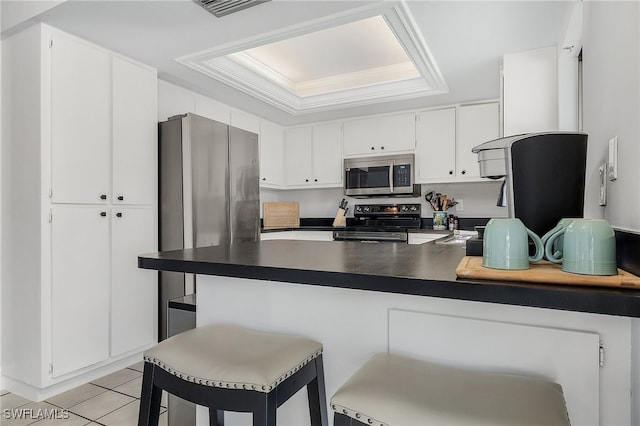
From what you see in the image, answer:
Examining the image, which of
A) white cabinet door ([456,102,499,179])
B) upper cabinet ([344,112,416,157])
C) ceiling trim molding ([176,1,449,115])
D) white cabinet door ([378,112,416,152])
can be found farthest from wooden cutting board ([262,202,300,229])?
white cabinet door ([456,102,499,179])

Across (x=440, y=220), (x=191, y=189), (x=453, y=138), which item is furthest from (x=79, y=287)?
(x=453, y=138)

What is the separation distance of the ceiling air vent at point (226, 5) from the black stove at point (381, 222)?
93.6 inches

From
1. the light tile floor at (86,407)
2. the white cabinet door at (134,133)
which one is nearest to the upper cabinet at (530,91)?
the white cabinet door at (134,133)

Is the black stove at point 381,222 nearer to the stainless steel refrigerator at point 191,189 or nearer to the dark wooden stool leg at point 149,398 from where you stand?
the stainless steel refrigerator at point 191,189

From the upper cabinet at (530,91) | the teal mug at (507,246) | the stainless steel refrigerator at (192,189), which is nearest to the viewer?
the teal mug at (507,246)

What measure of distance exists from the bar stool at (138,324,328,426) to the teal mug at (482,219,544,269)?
0.57 m

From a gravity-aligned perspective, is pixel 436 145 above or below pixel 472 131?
below

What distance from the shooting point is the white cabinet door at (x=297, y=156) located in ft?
14.7

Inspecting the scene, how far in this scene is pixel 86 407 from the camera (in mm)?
2037

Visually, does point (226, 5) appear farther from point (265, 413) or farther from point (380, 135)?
point (380, 135)

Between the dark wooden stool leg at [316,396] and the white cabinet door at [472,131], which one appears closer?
the dark wooden stool leg at [316,396]

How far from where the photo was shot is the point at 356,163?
13.6 ft

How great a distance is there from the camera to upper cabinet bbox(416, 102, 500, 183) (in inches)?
141

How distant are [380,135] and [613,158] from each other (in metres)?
3.10
